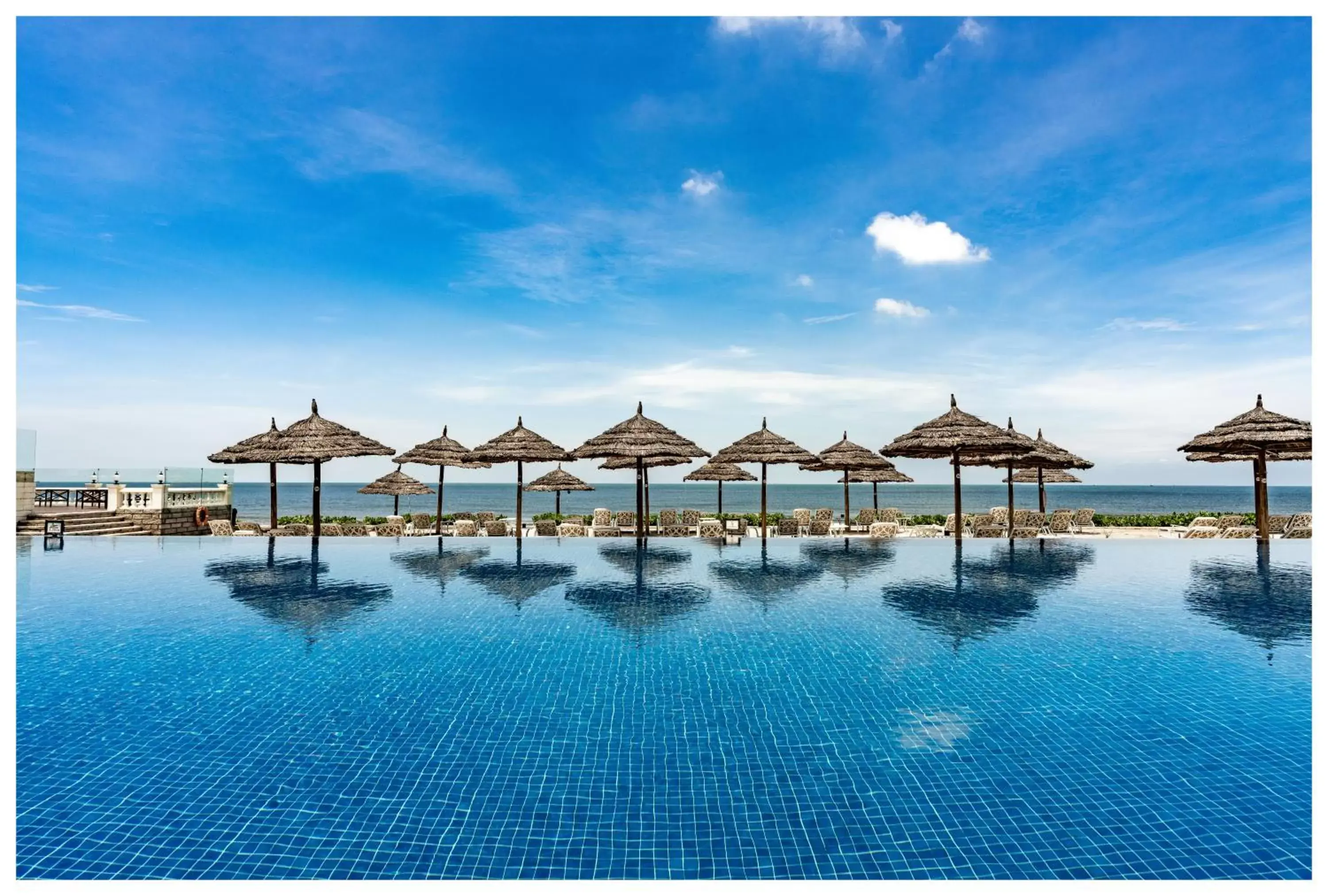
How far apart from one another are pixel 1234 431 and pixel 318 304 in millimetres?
27761

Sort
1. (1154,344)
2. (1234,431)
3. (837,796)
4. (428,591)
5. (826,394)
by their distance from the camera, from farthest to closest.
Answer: (826,394)
(1154,344)
(1234,431)
(428,591)
(837,796)

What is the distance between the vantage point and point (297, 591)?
9.76 meters

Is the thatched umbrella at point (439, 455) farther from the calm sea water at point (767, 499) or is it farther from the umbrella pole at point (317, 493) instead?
the calm sea water at point (767, 499)

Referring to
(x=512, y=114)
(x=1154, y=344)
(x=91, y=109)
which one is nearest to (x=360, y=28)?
(x=512, y=114)

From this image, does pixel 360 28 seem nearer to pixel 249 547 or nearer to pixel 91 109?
pixel 91 109

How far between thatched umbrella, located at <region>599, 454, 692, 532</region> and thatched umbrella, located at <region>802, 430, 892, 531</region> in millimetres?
4341

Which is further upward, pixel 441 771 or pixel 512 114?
pixel 512 114

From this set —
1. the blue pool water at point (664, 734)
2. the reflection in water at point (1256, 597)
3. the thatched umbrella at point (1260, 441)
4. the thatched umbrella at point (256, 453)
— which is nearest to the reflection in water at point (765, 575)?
the blue pool water at point (664, 734)

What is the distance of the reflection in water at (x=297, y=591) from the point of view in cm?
804

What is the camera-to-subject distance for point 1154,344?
20000mm

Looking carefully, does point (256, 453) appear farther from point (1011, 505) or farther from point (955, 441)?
→ point (1011, 505)

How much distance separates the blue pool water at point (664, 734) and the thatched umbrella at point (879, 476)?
37.0 feet

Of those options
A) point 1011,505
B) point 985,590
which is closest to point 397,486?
point 985,590

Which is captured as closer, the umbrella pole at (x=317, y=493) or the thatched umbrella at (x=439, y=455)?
the umbrella pole at (x=317, y=493)
